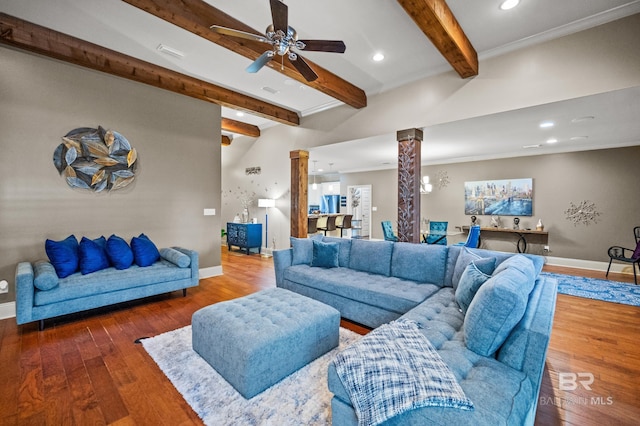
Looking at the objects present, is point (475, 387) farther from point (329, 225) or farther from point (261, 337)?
point (329, 225)

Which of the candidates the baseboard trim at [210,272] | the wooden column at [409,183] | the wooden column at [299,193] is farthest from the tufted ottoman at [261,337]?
the wooden column at [299,193]

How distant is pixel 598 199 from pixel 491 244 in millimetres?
2255

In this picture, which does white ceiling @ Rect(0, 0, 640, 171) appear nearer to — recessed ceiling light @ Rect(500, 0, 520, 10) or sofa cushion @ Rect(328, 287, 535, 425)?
recessed ceiling light @ Rect(500, 0, 520, 10)

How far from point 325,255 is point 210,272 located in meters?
2.52

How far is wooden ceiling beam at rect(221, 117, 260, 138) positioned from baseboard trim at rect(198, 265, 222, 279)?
11.4 feet

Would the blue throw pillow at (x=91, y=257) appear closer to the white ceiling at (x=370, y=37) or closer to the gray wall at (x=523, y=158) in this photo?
the white ceiling at (x=370, y=37)

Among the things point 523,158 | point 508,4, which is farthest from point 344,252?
point 523,158

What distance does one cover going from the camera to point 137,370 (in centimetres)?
215

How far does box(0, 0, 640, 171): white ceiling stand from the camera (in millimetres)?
2785

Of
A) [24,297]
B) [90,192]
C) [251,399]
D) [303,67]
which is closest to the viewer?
[251,399]

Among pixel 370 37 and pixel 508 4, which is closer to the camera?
pixel 508 4

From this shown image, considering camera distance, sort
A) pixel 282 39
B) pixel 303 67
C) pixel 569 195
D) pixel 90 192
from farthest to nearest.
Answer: pixel 569 195, pixel 90 192, pixel 303 67, pixel 282 39

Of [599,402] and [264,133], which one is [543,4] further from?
[264,133]

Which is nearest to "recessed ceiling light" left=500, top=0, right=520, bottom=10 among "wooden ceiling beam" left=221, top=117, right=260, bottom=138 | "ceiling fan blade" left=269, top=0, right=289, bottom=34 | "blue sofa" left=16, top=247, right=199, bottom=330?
"ceiling fan blade" left=269, top=0, right=289, bottom=34
